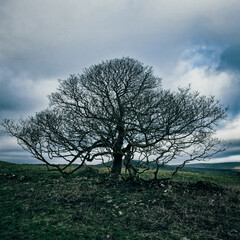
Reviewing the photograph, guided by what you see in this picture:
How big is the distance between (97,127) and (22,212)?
587 cm

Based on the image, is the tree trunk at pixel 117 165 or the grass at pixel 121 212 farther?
the tree trunk at pixel 117 165

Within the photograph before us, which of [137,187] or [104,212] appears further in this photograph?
[137,187]

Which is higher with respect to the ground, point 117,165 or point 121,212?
point 117,165

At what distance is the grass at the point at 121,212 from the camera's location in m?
5.84

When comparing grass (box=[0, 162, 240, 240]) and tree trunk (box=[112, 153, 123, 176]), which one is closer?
grass (box=[0, 162, 240, 240])

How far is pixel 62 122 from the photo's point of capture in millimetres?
13102

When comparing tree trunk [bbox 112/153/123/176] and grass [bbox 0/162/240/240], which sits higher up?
tree trunk [bbox 112/153/123/176]

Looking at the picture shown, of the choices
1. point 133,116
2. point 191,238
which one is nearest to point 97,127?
point 133,116

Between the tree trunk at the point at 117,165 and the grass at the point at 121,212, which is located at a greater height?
the tree trunk at the point at 117,165

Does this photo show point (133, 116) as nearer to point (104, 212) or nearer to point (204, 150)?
point (204, 150)

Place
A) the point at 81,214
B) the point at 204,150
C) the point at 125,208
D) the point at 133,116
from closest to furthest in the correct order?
the point at 81,214, the point at 125,208, the point at 204,150, the point at 133,116

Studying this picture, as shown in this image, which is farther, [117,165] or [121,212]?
[117,165]

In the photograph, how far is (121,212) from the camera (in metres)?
7.68

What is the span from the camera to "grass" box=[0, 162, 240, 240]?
584 centimetres
